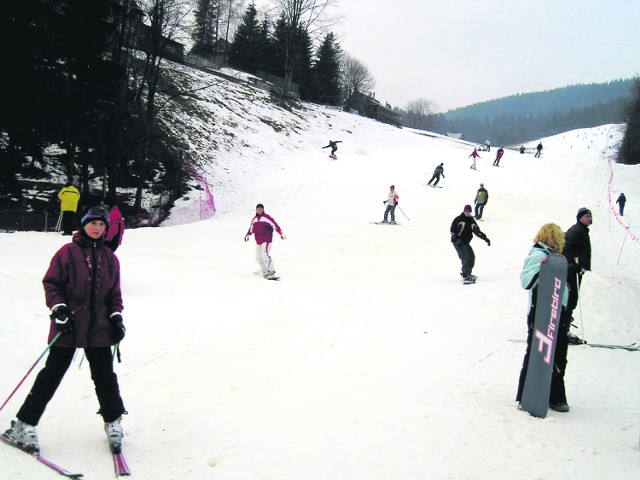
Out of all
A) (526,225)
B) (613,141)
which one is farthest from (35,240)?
(613,141)

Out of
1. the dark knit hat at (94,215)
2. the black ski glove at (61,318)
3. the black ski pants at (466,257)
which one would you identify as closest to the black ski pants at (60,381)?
the black ski glove at (61,318)

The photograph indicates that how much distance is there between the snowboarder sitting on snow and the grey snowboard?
12.7 feet

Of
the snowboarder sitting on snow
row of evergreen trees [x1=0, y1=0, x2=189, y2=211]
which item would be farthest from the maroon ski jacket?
row of evergreen trees [x1=0, y1=0, x2=189, y2=211]

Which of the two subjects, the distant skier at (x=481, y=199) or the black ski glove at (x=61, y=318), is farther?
the distant skier at (x=481, y=199)

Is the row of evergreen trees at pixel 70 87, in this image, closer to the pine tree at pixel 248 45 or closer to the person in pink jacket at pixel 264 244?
the person in pink jacket at pixel 264 244

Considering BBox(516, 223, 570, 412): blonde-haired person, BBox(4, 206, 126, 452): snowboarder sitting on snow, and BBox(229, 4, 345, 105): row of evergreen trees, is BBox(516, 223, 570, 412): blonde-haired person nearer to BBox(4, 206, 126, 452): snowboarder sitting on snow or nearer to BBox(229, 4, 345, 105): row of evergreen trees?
BBox(4, 206, 126, 452): snowboarder sitting on snow

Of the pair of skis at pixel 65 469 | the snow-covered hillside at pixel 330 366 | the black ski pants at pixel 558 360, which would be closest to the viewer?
the pair of skis at pixel 65 469

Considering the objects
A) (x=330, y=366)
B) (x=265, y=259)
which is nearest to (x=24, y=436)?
(x=330, y=366)

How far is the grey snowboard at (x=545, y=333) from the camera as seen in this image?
182 inches

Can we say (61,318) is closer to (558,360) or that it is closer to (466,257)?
(558,360)

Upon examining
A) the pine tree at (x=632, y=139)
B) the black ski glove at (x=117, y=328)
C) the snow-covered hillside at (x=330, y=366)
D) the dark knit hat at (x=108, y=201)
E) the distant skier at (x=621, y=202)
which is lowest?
the snow-covered hillside at (x=330, y=366)

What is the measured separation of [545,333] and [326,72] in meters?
63.0

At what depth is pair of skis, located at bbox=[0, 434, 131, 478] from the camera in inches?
129

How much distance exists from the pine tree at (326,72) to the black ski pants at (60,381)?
61.1m
